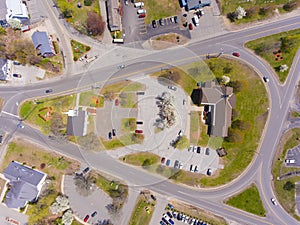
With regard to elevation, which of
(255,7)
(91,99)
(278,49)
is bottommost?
(91,99)

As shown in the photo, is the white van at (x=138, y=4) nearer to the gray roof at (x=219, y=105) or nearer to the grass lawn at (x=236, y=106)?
the grass lawn at (x=236, y=106)

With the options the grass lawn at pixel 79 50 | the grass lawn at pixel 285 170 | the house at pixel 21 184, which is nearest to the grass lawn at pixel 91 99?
the grass lawn at pixel 79 50

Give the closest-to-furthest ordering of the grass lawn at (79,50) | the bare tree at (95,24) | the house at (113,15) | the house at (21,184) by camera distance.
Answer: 1. the house at (21,184)
2. the bare tree at (95,24)
3. the house at (113,15)
4. the grass lawn at (79,50)

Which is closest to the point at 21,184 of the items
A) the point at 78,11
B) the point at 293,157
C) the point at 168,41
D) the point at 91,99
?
the point at 91,99

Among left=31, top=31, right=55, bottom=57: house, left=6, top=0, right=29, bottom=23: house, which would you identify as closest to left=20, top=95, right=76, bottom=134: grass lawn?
left=31, top=31, right=55, bottom=57: house

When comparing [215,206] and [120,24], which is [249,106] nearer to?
[215,206]

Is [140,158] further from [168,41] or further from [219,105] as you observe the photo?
[168,41]

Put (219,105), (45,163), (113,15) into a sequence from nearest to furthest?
(219,105), (45,163), (113,15)
